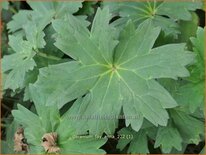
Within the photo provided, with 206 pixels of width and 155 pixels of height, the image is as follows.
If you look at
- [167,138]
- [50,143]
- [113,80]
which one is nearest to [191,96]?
[167,138]

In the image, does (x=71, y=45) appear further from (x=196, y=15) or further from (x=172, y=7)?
(x=196, y=15)

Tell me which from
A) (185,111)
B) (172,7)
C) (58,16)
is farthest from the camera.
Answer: (58,16)

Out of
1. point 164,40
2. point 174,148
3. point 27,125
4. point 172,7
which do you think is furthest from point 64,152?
point 172,7

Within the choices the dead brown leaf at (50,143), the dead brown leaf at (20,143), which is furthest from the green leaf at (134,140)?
the dead brown leaf at (20,143)

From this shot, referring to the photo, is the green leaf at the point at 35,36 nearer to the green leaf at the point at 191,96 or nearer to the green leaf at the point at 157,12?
the green leaf at the point at 157,12

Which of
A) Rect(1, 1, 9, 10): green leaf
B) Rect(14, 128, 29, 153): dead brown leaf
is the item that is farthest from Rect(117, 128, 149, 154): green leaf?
Rect(1, 1, 9, 10): green leaf

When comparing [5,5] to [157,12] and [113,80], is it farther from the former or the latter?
[113,80]
